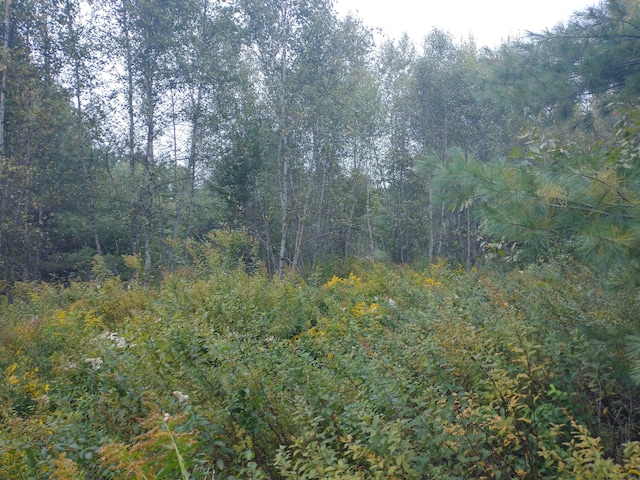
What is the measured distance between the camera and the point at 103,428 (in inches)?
115

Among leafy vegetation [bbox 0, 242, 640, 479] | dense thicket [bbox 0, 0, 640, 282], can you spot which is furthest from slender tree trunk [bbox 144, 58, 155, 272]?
leafy vegetation [bbox 0, 242, 640, 479]

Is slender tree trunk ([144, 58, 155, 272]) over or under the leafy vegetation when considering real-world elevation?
over

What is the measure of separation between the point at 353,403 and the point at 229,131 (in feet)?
44.0

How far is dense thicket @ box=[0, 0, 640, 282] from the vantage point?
39.9 feet

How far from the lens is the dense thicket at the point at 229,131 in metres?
12.2

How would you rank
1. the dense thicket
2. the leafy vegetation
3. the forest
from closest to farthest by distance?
the leafy vegetation
the forest
the dense thicket

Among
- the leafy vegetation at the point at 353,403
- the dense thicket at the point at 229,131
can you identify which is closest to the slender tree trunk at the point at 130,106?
the dense thicket at the point at 229,131

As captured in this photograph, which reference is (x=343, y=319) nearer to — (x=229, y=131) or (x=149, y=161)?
(x=149, y=161)

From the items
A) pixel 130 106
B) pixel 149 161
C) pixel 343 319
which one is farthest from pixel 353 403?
pixel 130 106

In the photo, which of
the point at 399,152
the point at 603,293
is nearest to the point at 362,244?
the point at 399,152

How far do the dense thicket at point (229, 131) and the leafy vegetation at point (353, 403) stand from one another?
4071 millimetres

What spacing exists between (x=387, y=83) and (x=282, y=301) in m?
17.0

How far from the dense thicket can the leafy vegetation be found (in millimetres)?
4071

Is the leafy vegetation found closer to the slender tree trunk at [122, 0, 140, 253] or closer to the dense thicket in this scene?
the dense thicket
